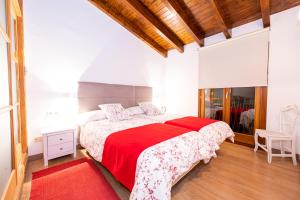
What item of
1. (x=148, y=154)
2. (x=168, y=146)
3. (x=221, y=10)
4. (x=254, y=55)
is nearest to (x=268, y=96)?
(x=254, y=55)

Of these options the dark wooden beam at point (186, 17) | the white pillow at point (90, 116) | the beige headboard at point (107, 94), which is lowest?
the white pillow at point (90, 116)

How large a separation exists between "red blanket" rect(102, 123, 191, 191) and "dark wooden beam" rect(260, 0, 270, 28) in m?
2.67

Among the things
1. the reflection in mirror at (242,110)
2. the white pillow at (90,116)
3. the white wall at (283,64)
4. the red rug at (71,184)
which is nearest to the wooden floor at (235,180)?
the red rug at (71,184)

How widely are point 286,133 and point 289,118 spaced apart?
27cm

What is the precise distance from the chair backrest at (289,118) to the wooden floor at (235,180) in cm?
54

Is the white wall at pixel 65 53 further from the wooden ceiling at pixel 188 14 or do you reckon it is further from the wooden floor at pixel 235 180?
the wooden floor at pixel 235 180

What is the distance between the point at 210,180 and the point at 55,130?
249 centimetres

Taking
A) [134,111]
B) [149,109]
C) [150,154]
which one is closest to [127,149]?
[150,154]

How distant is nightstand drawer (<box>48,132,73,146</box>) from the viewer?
2204 millimetres

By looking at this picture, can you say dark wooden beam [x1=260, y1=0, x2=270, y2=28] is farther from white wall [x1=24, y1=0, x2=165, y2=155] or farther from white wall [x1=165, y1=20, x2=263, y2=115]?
white wall [x1=24, y1=0, x2=165, y2=155]

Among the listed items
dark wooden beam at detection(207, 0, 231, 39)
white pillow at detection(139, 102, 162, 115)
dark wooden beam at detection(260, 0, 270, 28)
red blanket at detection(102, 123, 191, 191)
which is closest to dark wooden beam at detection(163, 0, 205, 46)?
dark wooden beam at detection(207, 0, 231, 39)

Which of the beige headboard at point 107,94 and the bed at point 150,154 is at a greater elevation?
the beige headboard at point 107,94

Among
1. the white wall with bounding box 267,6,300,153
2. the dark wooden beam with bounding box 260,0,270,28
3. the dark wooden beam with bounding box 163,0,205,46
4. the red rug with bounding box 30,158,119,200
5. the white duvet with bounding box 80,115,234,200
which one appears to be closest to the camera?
the white duvet with bounding box 80,115,234,200

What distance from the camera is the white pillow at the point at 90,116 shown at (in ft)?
8.72
